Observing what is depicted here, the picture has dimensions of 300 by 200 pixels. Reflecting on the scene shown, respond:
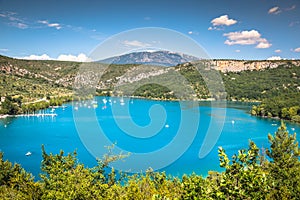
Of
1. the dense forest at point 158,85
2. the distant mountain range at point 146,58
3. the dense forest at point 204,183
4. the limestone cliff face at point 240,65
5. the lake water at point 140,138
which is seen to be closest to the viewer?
the dense forest at point 204,183

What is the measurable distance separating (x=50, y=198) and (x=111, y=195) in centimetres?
208

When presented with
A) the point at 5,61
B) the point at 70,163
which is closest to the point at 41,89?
the point at 5,61

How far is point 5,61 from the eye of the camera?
114625 millimetres

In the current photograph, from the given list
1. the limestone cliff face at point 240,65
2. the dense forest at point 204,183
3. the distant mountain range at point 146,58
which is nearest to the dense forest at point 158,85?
the limestone cliff face at point 240,65

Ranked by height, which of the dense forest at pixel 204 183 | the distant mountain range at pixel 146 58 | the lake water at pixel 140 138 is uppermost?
the distant mountain range at pixel 146 58

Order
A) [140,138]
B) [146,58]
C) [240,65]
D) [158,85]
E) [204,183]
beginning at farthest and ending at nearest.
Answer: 1. [240,65]
2. [146,58]
3. [158,85]
4. [140,138]
5. [204,183]

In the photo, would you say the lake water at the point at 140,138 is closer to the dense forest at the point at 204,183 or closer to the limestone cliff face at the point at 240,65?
Answer: the dense forest at the point at 204,183

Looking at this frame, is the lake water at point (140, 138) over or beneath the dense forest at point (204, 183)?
beneath

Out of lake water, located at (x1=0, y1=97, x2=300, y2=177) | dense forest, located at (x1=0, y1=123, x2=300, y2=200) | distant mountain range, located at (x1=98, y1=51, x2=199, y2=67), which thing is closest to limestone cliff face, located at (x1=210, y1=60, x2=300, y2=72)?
distant mountain range, located at (x1=98, y1=51, x2=199, y2=67)

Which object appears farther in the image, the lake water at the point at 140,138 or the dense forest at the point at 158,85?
the dense forest at the point at 158,85

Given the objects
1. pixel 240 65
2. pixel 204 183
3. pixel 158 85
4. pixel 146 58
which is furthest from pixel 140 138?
pixel 240 65

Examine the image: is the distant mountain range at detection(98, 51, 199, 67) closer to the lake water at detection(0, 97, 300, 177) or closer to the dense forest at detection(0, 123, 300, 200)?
the lake water at detection(0, 97, 300, 177)

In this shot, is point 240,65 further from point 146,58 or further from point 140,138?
point 140,138

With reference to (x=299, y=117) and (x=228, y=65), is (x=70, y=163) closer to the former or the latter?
(x=299, y=117)
